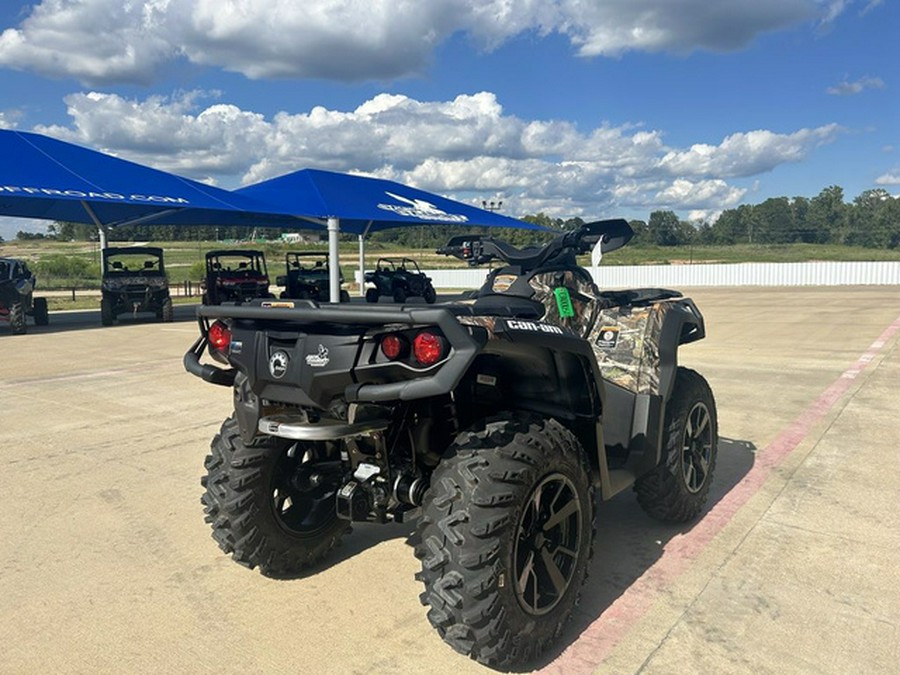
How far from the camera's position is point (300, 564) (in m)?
3.29

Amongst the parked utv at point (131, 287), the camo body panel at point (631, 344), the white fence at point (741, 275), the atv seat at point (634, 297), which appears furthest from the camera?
the white fence at point (741, 275)

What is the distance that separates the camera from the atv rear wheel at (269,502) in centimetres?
306

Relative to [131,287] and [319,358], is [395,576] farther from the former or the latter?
[131,287]

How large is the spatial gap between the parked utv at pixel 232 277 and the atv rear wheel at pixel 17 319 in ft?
16.7

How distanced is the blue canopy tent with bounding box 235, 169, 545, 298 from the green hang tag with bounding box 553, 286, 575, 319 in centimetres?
1787

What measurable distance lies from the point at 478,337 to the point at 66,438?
4958mm

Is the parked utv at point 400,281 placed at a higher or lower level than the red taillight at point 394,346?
lower

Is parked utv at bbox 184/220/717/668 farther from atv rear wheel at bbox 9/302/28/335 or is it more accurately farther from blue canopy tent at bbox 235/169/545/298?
blue canopy tent at bbox 235/169/545/298

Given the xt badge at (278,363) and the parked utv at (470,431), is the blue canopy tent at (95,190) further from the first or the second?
the xt badge at (278,363)

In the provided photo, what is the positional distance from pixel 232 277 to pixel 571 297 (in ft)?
59.8

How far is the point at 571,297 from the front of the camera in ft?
11.6

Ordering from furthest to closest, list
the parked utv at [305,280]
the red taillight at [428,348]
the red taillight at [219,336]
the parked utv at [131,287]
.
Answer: the parked utv at [305,280]
the parked utv at [131,287]
the red taillight at [219,336]
the red taillight at [428,348]

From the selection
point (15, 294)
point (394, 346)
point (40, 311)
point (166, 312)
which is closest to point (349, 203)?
point (166, 312)

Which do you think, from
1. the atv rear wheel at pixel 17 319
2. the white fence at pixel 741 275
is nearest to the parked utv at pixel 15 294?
the atv rear wheel at pixel 17 319
